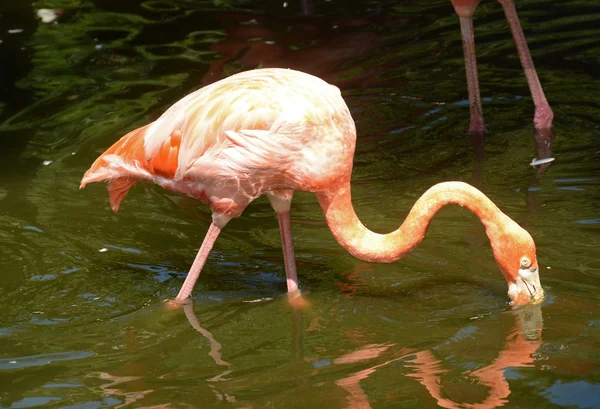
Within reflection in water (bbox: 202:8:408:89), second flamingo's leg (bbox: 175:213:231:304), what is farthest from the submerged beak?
reflection in water (bbox: 202:8:408:89)

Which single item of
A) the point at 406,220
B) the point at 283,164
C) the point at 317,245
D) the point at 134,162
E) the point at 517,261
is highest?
the point at 283,164

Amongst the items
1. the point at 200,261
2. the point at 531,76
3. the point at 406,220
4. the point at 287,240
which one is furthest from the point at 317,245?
the point at 531,76

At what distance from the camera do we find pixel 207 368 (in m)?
3.83

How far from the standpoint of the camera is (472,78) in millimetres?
6266

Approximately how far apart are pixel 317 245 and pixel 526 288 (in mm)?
1345

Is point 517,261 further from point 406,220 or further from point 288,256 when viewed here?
point 288,256

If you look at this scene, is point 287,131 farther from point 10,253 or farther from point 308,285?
point 10,253

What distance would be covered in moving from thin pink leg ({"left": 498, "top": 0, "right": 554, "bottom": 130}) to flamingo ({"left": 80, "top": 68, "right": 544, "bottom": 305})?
2.24 m

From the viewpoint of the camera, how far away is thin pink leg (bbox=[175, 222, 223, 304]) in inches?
173

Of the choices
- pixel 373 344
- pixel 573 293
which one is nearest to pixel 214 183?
pixel 373 344

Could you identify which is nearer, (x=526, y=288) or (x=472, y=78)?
(x=526, y=288)

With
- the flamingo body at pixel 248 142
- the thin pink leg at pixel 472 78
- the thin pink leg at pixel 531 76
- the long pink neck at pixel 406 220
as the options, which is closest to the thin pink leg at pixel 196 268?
the flamingo body at pixel 248 142

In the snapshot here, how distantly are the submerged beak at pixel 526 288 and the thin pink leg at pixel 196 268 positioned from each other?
54.3 inches

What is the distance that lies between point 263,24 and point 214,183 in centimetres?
481
